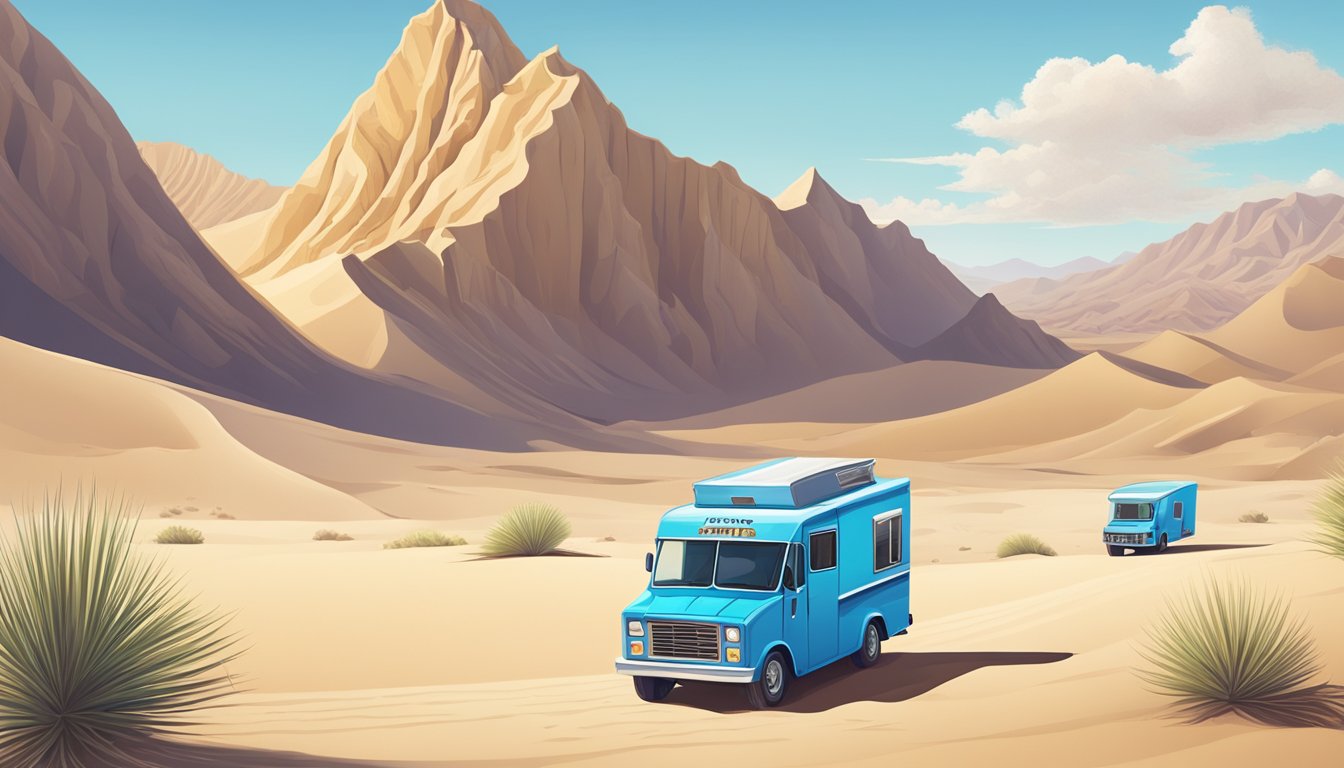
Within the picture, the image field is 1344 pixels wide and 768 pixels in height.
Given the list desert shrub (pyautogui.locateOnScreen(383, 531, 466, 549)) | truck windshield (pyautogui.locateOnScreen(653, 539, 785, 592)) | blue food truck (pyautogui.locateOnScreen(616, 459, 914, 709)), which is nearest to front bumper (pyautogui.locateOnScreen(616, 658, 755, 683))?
blue food truck (pyautogui.locateOnScreen(616, 459, 914, 709))

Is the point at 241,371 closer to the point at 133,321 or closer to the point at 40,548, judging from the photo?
the point at 133,321

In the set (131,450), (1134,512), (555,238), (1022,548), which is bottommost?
(1022,548)

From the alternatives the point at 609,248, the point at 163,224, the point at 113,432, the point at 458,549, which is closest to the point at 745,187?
the point at 609,248

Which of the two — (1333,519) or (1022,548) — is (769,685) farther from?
(1022,548)

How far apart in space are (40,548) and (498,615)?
32.7 feet

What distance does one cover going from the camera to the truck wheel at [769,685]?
12305 mm

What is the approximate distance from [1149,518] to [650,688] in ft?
63.0

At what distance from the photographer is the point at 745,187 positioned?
143 m

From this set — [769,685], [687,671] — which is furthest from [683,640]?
[769,685]

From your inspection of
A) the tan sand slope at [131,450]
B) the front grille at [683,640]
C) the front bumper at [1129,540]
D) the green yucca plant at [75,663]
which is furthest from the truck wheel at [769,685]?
the tan sand slope at [131,450]

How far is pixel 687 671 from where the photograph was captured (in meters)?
12.3

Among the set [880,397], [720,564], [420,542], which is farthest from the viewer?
[880,397]

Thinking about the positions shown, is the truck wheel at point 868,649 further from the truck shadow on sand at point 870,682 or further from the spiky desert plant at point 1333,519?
the spiky desert plant at point 1333,519

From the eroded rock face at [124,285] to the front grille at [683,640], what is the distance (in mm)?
59921
